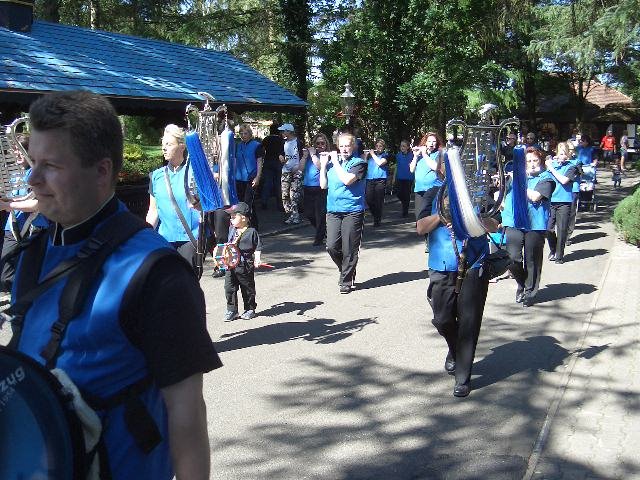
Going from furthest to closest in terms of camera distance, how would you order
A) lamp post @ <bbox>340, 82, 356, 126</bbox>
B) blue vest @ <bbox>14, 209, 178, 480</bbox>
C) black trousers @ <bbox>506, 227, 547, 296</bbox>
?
lamp post @ <bbox>340, 82, 356, 126</bbox> → black trousers @ <bbox>506, 227, 547, 296</bbox> → blue vest @ <bbox>14, 209, 178, 480</bbox>

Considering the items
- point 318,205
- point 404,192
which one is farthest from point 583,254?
point 404,192

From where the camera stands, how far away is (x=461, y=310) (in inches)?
216

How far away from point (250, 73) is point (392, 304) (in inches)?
448

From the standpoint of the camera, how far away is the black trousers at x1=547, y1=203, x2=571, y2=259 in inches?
452

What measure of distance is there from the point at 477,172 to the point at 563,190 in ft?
22.8

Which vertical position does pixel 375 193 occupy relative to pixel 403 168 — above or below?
below

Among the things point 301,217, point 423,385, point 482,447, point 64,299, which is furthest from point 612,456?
point 301,217

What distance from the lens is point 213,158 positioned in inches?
280

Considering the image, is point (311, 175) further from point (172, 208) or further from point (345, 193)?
point (172, 208)

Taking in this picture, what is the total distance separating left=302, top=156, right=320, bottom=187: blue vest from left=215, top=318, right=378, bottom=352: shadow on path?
556cm

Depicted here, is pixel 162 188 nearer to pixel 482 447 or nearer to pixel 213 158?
pixel 213 158

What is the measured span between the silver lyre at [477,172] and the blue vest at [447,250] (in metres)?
0.19

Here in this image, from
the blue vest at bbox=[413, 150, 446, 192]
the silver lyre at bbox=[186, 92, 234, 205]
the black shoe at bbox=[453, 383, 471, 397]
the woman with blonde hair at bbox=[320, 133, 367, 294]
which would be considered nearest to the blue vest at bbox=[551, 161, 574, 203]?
the blue vest at bbox=[413, 150, 446, 192]

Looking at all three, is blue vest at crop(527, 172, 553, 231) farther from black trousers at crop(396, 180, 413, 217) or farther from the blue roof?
black trousers at crop(396, 180, 413, 217)
